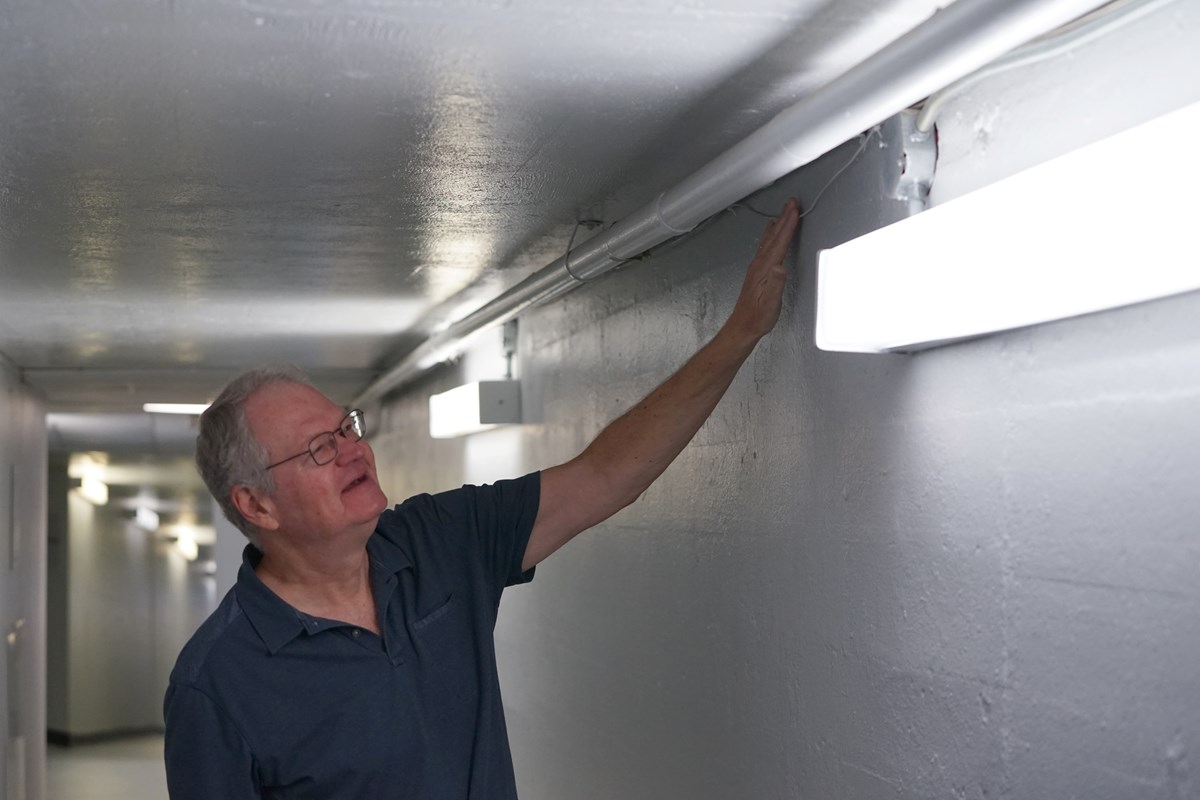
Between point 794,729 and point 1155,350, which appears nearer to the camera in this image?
point 1155,350

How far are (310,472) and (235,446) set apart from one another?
140 mm

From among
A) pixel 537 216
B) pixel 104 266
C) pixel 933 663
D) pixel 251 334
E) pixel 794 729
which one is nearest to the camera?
pixel 933 663

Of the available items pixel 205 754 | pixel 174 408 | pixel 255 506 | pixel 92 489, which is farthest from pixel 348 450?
pixel 92 489

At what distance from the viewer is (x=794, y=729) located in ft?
7.09

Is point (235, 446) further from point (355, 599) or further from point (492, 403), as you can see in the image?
point (492, 403)

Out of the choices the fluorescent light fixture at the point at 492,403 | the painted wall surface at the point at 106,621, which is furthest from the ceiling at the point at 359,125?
the painted wall surface at the point at 106,621

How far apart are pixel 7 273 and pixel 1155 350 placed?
318 centimetres

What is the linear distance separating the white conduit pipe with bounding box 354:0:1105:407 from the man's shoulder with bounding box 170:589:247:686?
1.05 metres

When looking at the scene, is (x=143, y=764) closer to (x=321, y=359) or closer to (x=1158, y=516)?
(x=321, y=359)

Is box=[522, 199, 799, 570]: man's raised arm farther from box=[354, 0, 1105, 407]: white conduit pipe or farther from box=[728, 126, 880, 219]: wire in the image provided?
box=[354, 0, 1105, 407]: white conduit pipe

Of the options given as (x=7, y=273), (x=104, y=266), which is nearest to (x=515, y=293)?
(x=104, y=266)

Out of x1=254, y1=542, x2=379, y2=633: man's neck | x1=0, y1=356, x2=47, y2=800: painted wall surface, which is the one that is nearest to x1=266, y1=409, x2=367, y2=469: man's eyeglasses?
x1=254, y1=542, x2=379, y2=633: man's neck

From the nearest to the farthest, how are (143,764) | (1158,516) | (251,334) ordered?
(1158,516), (251,334), (143,764)

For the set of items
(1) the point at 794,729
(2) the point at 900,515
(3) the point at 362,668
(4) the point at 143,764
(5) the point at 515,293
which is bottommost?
(4) the point at 143,764
